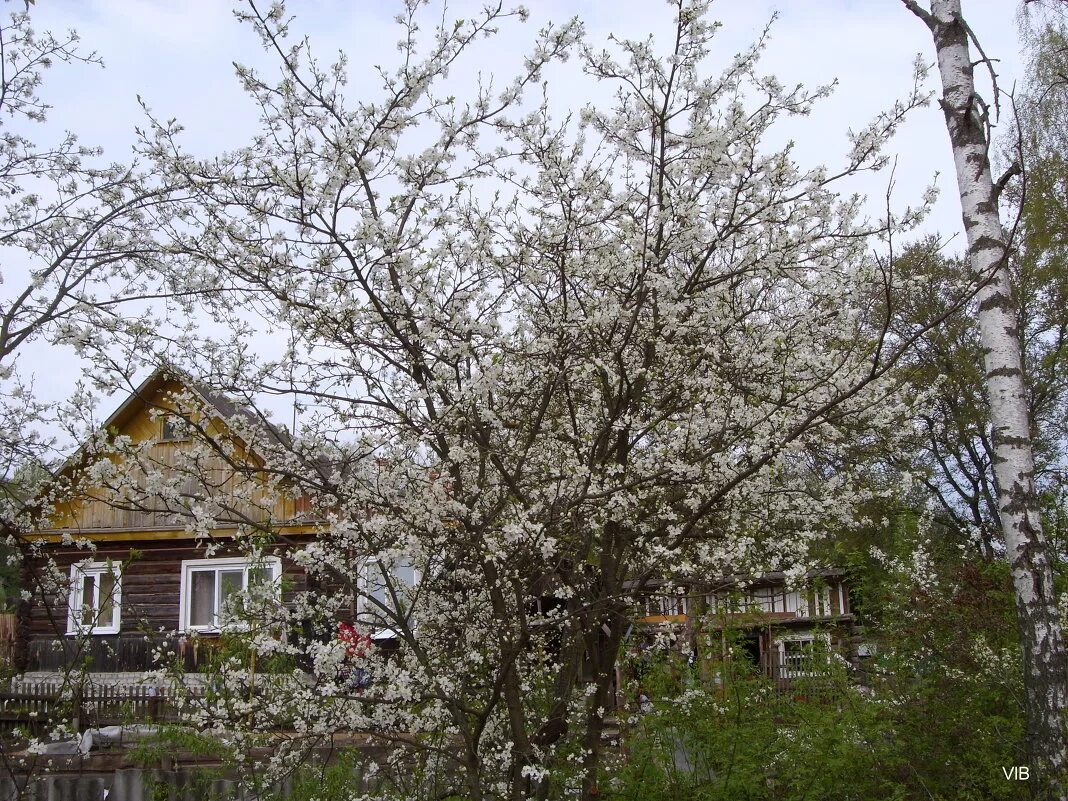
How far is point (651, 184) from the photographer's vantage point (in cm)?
475

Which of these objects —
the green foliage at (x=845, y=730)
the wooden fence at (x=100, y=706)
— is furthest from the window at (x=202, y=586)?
the green foliage at (x=845, y=730)

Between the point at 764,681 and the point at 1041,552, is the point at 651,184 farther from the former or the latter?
the point at 764,681

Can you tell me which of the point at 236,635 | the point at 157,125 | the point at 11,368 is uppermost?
the point at 157,125

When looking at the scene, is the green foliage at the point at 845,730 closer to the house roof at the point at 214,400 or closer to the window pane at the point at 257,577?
the window pane at the point at 257,577

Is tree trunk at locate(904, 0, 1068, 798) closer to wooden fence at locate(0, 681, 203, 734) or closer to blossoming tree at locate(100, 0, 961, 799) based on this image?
blossoming tree at locate(100, 0, 961, 799)

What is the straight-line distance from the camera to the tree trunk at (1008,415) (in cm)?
415

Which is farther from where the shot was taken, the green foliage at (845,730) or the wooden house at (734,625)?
the wooden house at (734,625)

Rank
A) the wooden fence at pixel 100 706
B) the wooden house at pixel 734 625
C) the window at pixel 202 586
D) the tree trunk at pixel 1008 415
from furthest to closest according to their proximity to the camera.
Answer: the window at pixel 202 586, the wooden fence at pixel 100 706, the wooden house at pixel 734 625, the tree trunk at pixel 1008 415

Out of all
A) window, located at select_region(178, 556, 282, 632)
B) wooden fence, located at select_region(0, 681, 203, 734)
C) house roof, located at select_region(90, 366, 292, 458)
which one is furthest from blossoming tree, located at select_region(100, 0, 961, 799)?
window, located at select_region(178, 556, 282, 632)

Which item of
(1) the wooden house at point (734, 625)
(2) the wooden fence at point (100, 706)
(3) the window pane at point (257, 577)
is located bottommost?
(2) the wooden fence at point (100, 706)

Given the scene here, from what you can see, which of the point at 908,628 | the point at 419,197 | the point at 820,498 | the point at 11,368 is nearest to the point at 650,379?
the point at 419,197

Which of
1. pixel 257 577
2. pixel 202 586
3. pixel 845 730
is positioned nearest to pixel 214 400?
pixel 257 577

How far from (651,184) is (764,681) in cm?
299

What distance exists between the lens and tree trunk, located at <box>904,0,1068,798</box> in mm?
4148
